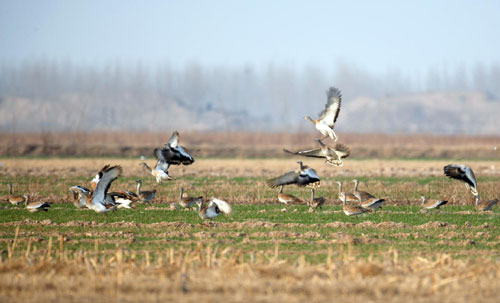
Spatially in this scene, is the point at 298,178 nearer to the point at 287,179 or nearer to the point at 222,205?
the point at 287,179

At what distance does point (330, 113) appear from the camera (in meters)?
18.3

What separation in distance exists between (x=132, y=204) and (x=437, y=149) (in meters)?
46.3

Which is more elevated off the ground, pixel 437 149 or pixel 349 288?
pixel 349 288

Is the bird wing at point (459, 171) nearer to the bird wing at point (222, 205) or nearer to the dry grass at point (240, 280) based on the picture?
the bird wing at point (222, 205)

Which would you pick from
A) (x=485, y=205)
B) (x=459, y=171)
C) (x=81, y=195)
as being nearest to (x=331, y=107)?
(x=459, y=171)

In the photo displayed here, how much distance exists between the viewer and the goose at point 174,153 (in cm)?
1836

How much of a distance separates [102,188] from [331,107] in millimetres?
6096

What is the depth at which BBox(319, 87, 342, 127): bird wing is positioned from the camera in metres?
18.1

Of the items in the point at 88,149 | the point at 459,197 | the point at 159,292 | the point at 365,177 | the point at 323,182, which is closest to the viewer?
the point at 159,292

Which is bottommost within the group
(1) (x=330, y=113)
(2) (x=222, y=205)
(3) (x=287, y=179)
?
(2) (x=222, y=205)

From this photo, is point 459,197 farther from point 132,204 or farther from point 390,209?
point 132,204

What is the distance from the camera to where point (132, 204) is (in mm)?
22797

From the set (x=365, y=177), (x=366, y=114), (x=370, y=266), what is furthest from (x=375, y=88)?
(x=370, y=266)

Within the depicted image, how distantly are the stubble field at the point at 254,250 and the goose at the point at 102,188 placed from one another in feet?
1.48
